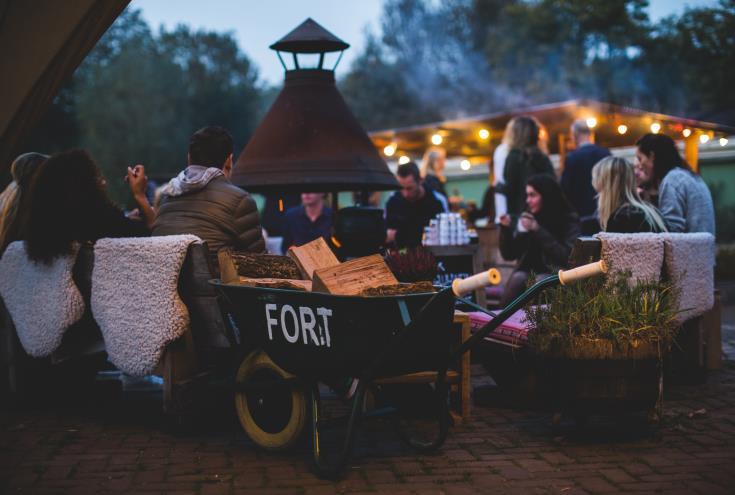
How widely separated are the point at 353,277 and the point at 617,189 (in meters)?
2.65

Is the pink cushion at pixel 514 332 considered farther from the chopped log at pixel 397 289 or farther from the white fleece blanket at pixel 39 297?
the white fleece blanket at pixel 39 297

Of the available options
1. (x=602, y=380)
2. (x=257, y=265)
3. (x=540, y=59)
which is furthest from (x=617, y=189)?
(x=540, y=59)

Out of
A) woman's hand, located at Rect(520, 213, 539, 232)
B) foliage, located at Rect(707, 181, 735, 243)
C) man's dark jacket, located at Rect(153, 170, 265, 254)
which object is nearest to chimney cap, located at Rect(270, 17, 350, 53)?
woman's hand, located at Rect(520, 213, 539, 232)

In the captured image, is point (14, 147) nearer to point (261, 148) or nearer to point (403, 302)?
point (261, 148)

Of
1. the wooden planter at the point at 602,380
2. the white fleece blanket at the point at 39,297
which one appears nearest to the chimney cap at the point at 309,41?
the white fleece blanket at the point at 39,297

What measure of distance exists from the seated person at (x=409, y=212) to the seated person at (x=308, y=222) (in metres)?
0.87

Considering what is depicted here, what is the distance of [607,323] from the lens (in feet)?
→ 14.8

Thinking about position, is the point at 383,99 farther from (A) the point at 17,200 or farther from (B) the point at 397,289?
(B) the point at 397,289

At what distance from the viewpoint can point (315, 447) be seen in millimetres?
4184

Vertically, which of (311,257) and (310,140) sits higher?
(310,140)

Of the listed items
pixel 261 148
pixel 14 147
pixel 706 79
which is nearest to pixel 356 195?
pixel 261 148

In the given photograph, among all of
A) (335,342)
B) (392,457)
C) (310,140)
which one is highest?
(310,140)

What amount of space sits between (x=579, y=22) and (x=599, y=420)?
3394 centimetres

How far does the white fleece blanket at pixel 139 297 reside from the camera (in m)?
5.02
